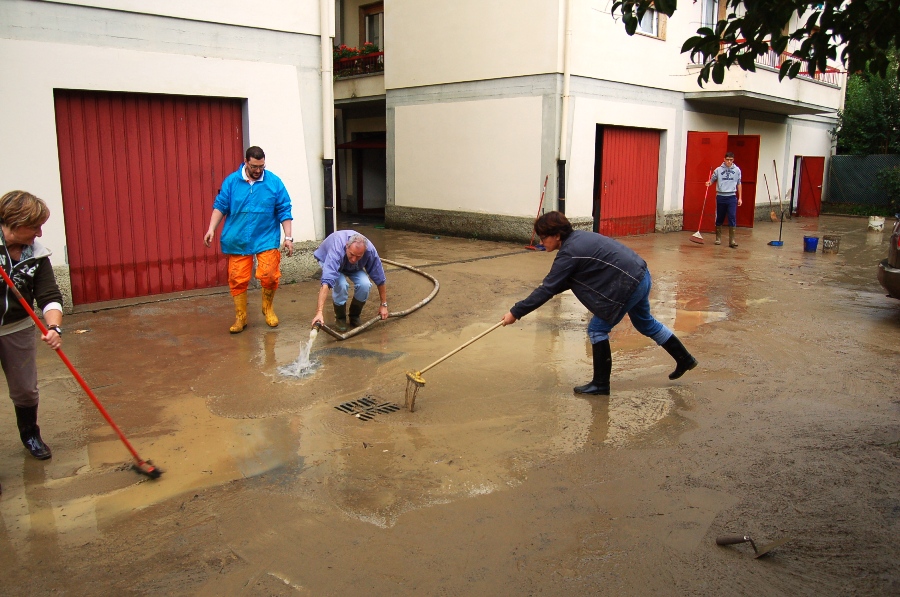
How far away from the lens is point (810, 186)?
2241 cm

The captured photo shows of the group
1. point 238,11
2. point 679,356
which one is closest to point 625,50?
point 238,11

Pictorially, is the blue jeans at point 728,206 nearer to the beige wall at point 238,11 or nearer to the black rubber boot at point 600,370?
the beige wall at point 238,11

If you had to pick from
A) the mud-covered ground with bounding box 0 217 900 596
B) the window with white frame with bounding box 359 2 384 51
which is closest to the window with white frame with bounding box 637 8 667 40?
the window with white frame with bounding box 359 2 384 51

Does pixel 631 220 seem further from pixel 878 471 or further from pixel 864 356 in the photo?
pixel 878 471

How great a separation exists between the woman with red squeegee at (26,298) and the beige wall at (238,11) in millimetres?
4675

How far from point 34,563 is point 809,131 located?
24.3 metres

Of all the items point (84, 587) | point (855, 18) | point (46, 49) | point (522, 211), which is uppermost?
point (46, 49)

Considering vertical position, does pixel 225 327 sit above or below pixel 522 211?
below

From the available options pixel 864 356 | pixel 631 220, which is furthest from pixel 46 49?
pixel 631 220

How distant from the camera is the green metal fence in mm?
22312

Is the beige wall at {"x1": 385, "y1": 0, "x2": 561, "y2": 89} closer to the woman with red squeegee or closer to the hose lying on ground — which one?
the hose lying on ground

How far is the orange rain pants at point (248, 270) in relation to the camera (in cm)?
697

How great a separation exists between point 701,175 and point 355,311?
11820 millimetres

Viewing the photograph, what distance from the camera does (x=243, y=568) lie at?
3.09 meters
